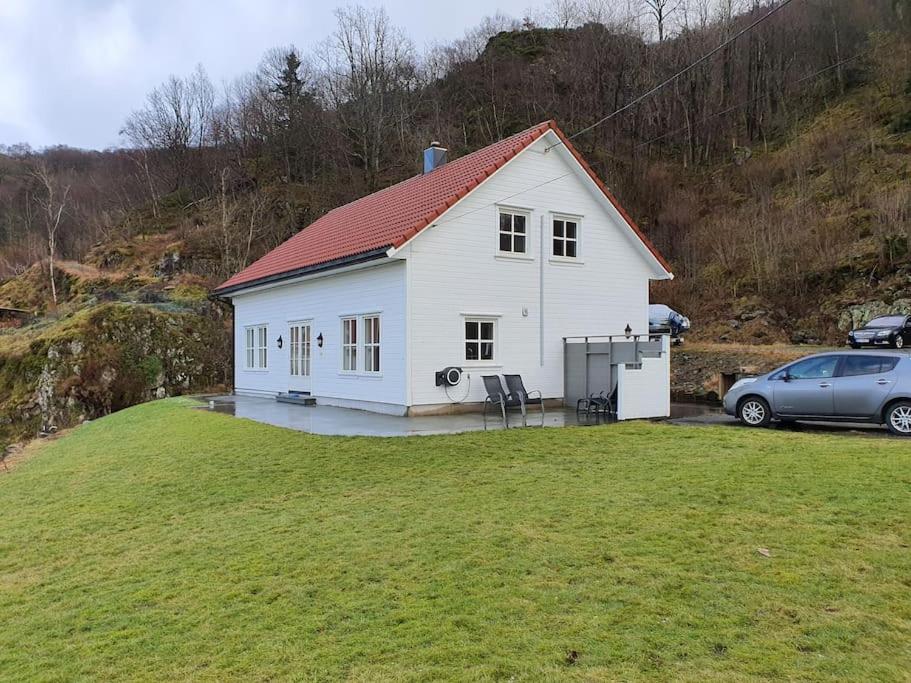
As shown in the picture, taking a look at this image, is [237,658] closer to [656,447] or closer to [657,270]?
[656,447]

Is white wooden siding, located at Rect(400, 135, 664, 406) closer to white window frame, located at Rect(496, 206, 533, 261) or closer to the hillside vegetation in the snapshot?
white window frame, located at Rect(496, 206, 533, 261)

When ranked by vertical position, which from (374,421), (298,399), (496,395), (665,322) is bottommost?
(374,421)

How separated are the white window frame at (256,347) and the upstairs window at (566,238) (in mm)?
9940

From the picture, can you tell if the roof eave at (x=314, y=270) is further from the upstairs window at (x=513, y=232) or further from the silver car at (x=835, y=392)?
the silver car at (x=835, y=392)

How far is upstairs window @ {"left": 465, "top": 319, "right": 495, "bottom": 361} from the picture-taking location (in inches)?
599

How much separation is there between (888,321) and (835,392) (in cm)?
1559

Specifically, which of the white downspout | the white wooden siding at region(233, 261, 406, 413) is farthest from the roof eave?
the white downspout

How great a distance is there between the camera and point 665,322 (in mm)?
29156

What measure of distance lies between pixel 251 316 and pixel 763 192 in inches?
1245

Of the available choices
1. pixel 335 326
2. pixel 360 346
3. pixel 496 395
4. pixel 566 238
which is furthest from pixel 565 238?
pixel 335 326

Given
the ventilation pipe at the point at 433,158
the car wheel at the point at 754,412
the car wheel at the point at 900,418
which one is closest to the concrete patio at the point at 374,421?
the car wheel at the point at 754,412

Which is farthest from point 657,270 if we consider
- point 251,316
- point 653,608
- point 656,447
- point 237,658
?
point 237,658

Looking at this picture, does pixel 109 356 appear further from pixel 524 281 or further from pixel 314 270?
pixel 524 281

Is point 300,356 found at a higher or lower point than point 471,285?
lower
